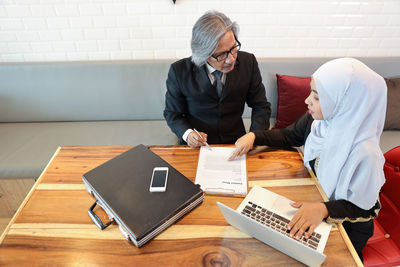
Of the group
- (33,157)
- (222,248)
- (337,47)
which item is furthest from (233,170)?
(337,47)

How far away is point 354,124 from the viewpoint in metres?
0.89

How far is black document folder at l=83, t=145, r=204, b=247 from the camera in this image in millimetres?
822

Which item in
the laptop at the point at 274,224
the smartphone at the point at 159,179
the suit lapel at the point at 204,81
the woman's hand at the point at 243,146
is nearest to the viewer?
the laptop at the point at 274,224

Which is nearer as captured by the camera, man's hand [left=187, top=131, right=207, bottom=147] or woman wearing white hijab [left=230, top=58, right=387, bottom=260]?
woman wearing white hijab [left=230, top=58, right=387, bottom=260]

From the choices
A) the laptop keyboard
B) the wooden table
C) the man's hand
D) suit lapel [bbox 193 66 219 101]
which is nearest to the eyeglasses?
suit lapel [bbox 193 66 219 101]

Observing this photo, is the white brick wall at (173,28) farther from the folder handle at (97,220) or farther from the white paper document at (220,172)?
the folder handle at (97,220)

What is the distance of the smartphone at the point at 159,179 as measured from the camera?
0.93 meters

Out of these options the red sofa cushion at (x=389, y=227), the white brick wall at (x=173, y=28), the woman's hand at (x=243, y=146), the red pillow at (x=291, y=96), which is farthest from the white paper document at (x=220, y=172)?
the white brick wall at (x=173, y=28)

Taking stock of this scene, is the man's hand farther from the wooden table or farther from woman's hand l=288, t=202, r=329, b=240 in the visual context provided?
woman's hand l=288, t=202, r=329, b=240

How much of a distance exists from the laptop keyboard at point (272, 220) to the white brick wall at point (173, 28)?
1.62 metres

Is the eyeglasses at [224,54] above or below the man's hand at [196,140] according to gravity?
above

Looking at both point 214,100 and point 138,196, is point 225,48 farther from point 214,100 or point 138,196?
point 138,196

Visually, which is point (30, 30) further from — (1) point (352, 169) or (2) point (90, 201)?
(1) point (352, 169)

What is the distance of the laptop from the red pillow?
1.19 metres
